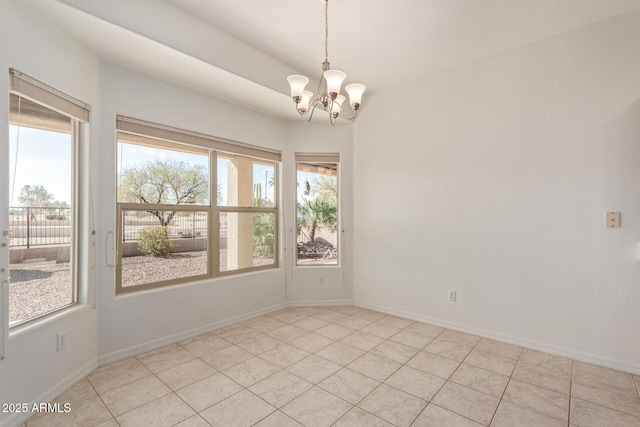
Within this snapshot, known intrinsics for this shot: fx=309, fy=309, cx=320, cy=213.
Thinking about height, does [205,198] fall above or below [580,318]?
above

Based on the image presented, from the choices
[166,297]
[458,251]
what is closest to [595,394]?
[458,251]

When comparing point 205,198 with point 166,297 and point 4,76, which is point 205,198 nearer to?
point 166,297

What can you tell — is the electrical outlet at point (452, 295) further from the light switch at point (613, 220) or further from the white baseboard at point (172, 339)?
the white baseboard at point (172, 339)

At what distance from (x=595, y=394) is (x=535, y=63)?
2.75 m

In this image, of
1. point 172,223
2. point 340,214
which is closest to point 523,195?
point 340,214

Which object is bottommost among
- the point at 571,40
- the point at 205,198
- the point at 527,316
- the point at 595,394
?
the point at 595,394

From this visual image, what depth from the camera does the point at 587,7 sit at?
239 cm

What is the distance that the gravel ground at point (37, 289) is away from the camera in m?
1.96

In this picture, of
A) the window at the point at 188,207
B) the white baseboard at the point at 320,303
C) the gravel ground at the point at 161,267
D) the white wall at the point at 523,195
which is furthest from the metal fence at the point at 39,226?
the white wall at the point at 523,195

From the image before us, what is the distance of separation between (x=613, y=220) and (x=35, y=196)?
4373mm

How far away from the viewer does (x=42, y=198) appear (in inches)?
86.0

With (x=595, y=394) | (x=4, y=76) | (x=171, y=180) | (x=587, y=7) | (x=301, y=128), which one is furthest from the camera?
(x=301, y=128)

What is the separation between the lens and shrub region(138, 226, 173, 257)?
9.66 feet

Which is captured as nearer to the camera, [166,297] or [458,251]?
[166,297]
